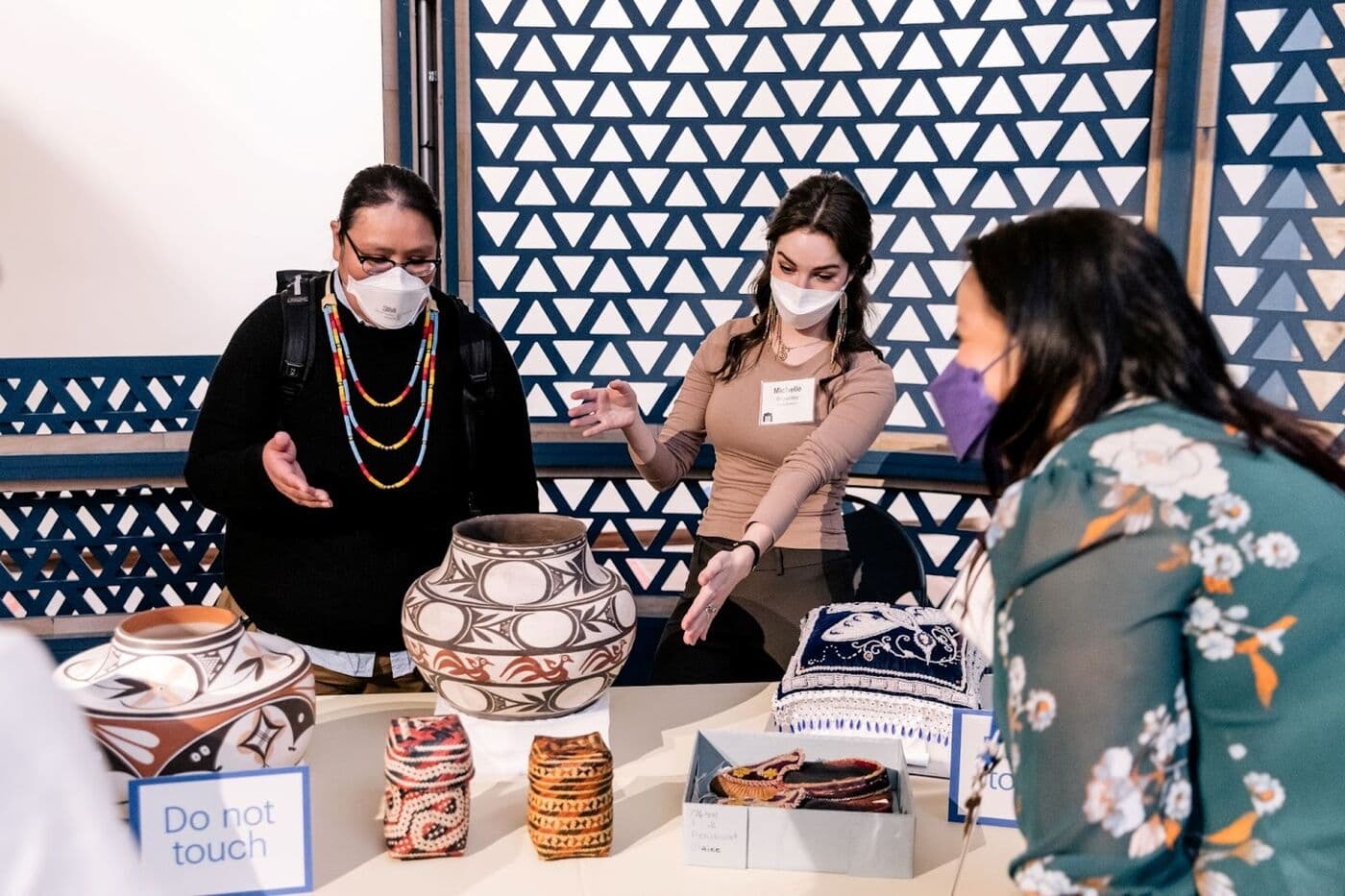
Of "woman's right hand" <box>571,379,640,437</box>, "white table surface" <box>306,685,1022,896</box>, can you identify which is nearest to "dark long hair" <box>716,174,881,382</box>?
"woman's right hand" <box>571,379,640,437</box>

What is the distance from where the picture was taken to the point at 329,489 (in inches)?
83.0

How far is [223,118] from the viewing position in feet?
16.3

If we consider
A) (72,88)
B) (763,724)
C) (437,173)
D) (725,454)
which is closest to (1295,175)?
(725,454)

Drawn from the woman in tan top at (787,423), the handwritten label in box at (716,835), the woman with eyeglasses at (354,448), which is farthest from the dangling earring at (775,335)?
the handwritten label in box at (716,835)

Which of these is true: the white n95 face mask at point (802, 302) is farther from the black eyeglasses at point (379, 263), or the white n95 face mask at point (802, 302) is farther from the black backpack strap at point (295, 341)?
the black backpack strap at point (295, 341)

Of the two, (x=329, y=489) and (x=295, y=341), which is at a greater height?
(x=295, y=341)

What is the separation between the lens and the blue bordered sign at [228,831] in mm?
1276

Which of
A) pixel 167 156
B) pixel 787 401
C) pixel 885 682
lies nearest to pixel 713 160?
pixel 787 401

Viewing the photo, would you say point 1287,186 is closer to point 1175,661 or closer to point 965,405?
point 965,405

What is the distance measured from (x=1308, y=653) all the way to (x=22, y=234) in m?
5.17

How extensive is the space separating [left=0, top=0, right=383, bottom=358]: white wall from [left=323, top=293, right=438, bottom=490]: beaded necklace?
3.13 meters

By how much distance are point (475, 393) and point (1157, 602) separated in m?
1.53

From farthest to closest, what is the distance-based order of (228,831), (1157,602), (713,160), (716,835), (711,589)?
1. (713,160)
2. (711,589)
3. (716,835)
4. (228,831)
5. (1157,602)

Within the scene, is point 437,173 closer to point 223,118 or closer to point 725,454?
point 725,454
